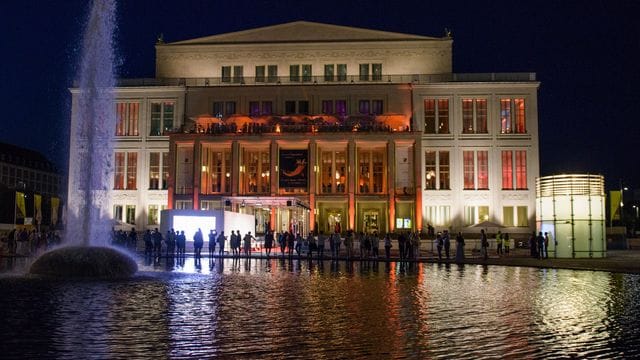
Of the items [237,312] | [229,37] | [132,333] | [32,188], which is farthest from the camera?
[32,188]

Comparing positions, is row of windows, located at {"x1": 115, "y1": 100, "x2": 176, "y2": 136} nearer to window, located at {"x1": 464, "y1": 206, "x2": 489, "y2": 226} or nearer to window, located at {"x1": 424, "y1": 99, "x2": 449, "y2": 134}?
window, located at {"x1": 424, "y1": 99, "x2": 449, "y2": 134}

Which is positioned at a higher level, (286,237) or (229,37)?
(229,37)

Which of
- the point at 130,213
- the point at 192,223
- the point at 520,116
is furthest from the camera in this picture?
the point at 130,213

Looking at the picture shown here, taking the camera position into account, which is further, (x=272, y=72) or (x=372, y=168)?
(x=272, y=72)

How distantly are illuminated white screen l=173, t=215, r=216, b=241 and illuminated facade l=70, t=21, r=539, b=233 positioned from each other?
548 inches

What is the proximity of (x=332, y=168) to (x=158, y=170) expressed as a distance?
1701 cm

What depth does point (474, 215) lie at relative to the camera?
58781 mm

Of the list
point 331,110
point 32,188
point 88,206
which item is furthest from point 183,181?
point 32,188

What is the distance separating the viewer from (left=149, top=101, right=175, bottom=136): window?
62.4m

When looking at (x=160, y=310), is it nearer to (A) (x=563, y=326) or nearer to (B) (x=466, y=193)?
(A) (x=563, y=326)

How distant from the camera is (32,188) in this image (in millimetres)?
114625

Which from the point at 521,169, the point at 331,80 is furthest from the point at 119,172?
the point at 521,169

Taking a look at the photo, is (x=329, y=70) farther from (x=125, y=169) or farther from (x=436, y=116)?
(x=125, y=169)

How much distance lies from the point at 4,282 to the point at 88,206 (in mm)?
3932
